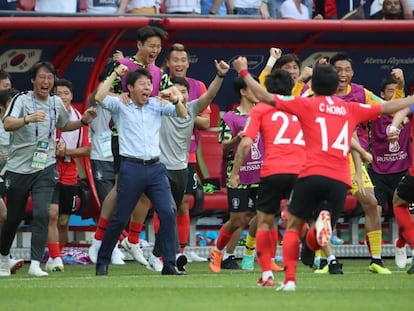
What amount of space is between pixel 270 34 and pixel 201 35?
943 mm

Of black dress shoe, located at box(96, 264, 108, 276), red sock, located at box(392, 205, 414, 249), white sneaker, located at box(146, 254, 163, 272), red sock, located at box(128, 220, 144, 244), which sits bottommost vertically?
white sneaker, located at box(146, 254, 163, 272)

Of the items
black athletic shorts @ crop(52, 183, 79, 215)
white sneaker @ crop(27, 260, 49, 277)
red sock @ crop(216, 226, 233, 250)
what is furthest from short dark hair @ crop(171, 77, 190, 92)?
white sneaker @ crop(27, 260, 49, 277)

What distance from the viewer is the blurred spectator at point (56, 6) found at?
18141 mm

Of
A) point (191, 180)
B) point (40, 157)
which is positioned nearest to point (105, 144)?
point (191, 180)

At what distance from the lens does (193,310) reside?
1016 centimetres

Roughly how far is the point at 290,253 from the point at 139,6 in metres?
8.05

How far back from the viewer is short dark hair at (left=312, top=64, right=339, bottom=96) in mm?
11820

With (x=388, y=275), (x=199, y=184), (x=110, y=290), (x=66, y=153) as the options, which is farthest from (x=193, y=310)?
(x=199, y=184)

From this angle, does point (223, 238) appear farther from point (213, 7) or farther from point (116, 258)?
point (213, 7)

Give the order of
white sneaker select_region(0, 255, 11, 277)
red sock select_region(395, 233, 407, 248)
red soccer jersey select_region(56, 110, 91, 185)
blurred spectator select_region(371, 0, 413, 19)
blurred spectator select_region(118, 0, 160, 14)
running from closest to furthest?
white sneaker select_region(0, 255, 11, 277), red sock select_region(395, 233, 407, 248), red soccer jersey select_region(56, 110, 91, 185), blurred spectator select_region(118, 0, 160, 14), blurred spectator select_region(371, 0, 413, 19)

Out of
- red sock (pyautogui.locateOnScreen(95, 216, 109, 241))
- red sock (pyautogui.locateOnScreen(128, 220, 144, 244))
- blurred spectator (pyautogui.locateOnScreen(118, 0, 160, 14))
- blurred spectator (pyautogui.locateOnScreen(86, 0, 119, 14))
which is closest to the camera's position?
red sock (pyautogui.locateOnScreen(95, 216, 109, 241))

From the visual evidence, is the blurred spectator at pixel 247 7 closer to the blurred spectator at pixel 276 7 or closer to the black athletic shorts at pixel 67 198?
the blurred spectator at pixel 276 7

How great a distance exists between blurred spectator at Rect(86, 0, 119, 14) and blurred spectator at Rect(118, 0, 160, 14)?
0.09m

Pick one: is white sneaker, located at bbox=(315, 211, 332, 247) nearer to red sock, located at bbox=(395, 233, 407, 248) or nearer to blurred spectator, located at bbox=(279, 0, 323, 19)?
red sock, located at bbox=(395, 233, 407, 248)
